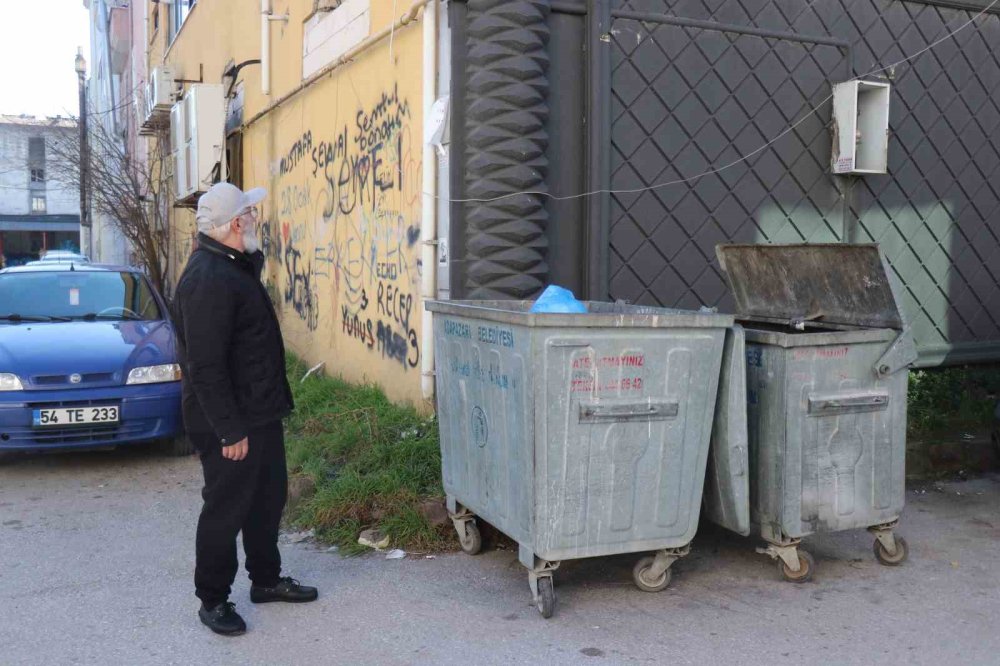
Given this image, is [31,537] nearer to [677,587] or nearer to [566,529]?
[566,529]

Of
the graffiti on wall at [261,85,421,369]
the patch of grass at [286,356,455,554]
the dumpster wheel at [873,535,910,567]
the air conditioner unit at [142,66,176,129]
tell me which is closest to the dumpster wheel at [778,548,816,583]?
the dumpster wheel at [873,535,910,567]

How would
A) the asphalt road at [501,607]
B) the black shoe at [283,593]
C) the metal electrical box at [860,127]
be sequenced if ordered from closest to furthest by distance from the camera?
1. the asphalt road at [501,607]
2. the black shoe at [283,593]
3. the metal electrical box at [860,127]

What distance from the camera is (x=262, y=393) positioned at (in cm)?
410

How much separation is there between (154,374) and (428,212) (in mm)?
2299

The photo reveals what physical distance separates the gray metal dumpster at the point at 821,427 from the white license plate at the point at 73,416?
4280 mm

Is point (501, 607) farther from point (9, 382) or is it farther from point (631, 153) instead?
point (9, 382)

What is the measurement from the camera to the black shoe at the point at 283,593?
440cm

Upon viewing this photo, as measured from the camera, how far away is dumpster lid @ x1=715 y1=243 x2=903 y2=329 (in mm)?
4762

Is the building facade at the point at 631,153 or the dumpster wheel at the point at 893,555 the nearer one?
the dumpster wheel at the point at 893,555

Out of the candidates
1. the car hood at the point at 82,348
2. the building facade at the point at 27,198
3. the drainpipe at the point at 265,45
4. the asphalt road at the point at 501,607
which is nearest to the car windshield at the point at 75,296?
the car hood at the point at 82,348

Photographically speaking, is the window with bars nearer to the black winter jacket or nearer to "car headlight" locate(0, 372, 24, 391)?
"car headlight" locate(0, 372, 24, 391)

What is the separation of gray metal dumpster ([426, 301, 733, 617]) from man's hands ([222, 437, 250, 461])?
110cm

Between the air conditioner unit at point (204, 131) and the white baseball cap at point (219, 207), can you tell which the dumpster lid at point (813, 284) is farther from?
the air conditioner unit at point (204, 131)

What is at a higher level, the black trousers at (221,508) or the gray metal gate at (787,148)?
the gray metal gate at (787,148)
